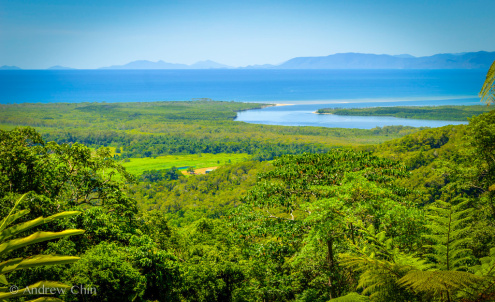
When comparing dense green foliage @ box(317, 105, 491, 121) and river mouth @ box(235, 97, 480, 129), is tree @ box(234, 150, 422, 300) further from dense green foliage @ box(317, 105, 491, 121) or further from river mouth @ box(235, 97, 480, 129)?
dense green foliage @ box(317, 105, 491, 121)

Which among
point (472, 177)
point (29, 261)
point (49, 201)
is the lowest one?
point (472, 177)

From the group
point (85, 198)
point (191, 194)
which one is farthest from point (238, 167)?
point (85, 198)

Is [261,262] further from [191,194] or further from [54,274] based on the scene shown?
[191,194]

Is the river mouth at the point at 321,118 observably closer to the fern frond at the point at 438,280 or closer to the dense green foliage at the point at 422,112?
the dense green foliage at the point at 422,112

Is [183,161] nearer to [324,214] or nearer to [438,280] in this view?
[324,214]

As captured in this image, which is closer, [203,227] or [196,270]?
[196,270]

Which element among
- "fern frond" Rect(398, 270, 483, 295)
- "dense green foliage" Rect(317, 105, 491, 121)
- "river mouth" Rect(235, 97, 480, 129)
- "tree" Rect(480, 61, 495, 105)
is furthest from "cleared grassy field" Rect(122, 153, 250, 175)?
"fern frond" Rect(398, 270, 483, 295)
